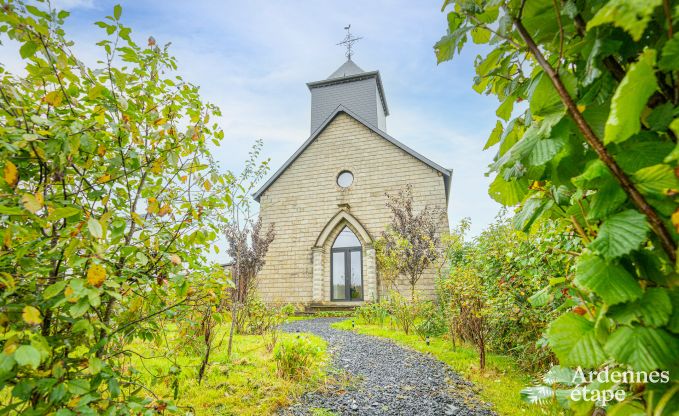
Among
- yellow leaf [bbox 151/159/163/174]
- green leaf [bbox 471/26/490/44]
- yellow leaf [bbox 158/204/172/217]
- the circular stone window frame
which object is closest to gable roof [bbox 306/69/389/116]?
the circular stone window frame

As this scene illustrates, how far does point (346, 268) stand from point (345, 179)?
11.7ft

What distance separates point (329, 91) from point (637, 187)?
1748cm

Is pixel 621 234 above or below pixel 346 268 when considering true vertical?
above

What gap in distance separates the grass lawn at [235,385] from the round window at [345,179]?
8644 mm

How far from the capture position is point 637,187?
0.53 metres

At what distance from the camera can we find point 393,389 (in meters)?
3.67

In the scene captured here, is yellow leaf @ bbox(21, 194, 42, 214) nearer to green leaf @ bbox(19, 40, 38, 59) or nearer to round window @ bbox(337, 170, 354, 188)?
green leaf @ bbox(19, 40, 38, 59)

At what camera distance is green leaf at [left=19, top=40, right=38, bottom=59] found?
4.20 feet

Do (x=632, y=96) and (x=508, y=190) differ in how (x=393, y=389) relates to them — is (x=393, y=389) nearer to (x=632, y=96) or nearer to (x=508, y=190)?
(x=508, y=190)

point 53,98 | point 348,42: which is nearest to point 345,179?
point 348,42

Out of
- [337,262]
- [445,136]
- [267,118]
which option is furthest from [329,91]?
[337,262]

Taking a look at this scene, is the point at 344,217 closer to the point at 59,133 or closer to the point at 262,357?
the point at 262,357

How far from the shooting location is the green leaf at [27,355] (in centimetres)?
→ 90

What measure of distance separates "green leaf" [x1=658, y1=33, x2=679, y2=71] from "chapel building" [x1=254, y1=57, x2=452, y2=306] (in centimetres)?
1058
